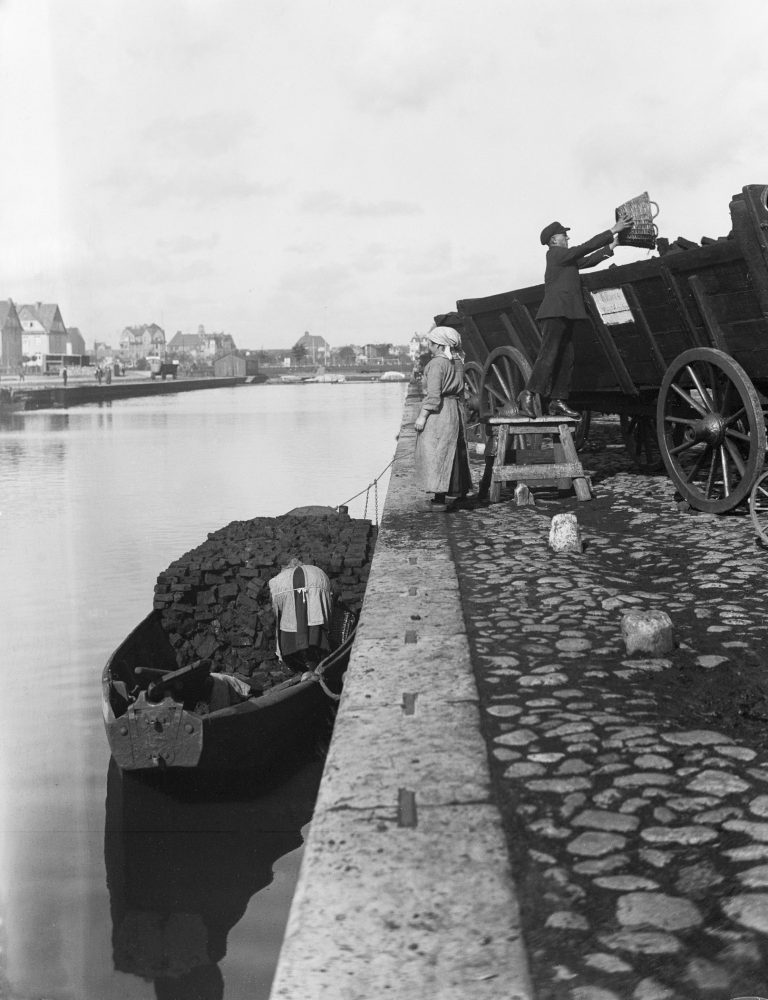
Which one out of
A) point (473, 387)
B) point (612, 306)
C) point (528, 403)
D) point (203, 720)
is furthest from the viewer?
Result: point (473, 387)

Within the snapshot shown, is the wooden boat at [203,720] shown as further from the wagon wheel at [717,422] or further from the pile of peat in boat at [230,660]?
the wagon wheel at [717,422]

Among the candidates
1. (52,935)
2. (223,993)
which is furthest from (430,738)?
(52,935)

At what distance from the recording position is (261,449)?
1817 inches

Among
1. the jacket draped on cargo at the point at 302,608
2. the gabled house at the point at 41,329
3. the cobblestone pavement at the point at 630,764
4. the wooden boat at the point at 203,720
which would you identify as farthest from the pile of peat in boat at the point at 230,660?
the gabled house at the point at 41,329

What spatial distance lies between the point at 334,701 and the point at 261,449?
3779cm

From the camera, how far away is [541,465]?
9.02 meters

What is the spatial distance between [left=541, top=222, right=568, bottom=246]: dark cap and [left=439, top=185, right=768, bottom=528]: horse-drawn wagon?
0.50 meters

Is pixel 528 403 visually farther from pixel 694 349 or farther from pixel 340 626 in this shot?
pixel 340 626

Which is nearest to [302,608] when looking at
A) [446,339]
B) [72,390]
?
[446,339]

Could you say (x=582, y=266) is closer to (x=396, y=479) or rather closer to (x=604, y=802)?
(x=396, y=479)

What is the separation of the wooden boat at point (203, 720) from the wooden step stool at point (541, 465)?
2071mm

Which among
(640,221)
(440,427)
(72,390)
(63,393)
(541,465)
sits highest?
(640,221)

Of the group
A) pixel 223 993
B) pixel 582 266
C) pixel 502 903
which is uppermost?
pixel 582 266

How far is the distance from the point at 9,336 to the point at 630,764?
11971 centimetres
